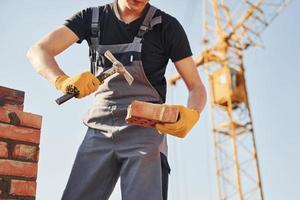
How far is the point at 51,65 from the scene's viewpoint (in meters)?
1.77

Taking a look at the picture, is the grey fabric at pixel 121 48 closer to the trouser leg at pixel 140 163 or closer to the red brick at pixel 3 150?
the trouser leg at pixel 140 163

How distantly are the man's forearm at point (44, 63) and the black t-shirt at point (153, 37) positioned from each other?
0.58ft

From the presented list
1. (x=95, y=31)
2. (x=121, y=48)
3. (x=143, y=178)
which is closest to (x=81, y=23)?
(x=95, y=31)

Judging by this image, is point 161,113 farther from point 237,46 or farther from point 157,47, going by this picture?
point 237,46

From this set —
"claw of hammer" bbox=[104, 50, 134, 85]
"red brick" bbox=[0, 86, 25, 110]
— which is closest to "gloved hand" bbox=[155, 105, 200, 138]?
"claw of hammer" bbox=[104, 50, 134, 85]

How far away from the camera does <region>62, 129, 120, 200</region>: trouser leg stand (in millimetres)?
1705

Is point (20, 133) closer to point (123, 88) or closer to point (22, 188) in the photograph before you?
point (22, 188)

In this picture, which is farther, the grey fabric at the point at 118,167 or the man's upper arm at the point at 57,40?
the man's upper arm at the point at 57,40

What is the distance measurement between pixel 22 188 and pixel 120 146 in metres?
0.54

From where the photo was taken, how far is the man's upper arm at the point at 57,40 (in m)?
1.83

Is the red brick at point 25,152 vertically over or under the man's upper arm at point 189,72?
under

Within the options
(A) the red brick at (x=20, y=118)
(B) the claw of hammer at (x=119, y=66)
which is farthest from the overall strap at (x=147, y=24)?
(A) the red brick at (x=20, y=118)

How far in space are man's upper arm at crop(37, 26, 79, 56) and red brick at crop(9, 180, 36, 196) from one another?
616mm

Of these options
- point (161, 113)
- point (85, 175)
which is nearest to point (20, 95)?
point (85, 175)
